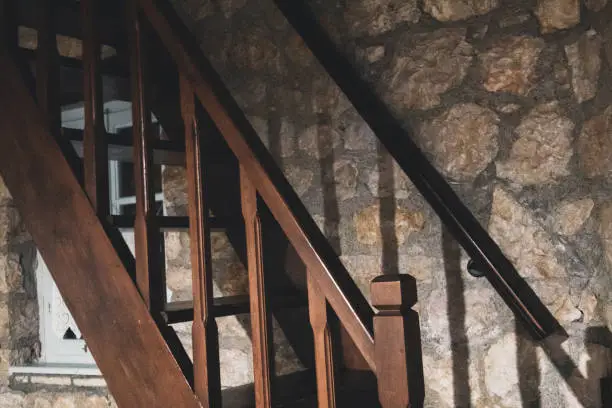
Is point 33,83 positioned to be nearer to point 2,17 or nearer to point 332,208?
point 2,17

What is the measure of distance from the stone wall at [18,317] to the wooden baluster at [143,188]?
1510 millimetres

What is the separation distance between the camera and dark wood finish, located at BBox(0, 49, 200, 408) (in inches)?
77.9

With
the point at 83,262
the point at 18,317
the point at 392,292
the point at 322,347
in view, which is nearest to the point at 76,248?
the point at 83,262

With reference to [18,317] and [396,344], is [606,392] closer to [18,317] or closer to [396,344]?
[396,344]

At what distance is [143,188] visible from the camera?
79.8 inches

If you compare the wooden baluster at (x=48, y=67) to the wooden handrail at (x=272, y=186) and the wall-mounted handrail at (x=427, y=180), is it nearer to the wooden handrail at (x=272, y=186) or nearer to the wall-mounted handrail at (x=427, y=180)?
the wooden handrail at (x=272, y=186)

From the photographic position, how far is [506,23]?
7.11 feet

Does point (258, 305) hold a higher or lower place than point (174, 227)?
lower

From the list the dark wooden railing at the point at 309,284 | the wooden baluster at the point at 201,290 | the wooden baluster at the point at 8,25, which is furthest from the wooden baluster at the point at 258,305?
the wooden baluster at the point at 8,25

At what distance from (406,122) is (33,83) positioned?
1.25m

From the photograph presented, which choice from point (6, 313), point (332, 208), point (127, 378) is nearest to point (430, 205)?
point (332, 208)

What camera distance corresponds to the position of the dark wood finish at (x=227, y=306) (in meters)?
2.00

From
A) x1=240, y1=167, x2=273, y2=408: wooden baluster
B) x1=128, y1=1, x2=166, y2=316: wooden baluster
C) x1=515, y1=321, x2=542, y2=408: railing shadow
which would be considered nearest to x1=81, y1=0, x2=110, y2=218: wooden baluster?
x1=128, y1=1, x2=166, y2=316: wooden baluster

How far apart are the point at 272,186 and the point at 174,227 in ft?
1.47
